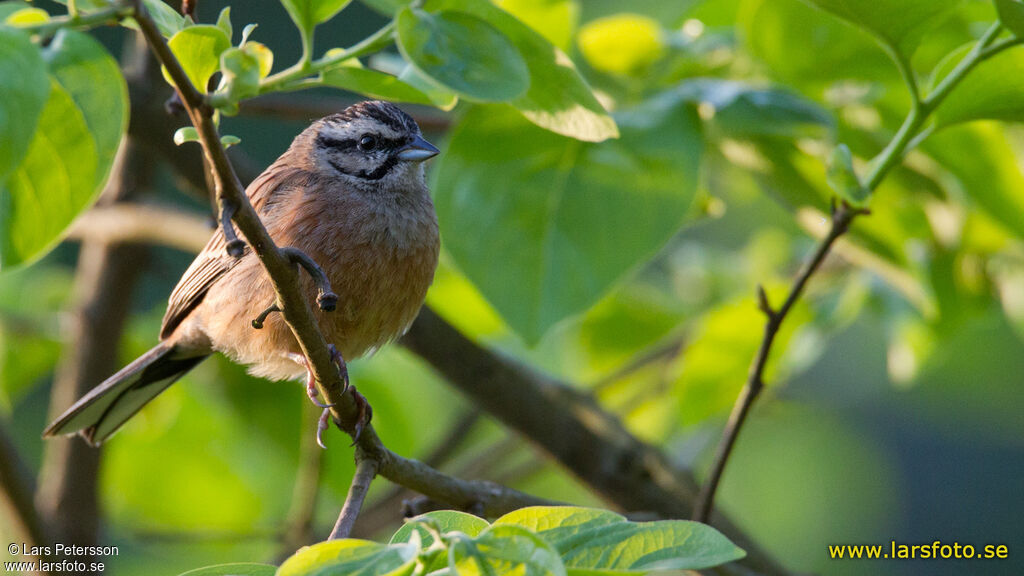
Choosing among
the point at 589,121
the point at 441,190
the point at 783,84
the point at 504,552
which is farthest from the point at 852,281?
the point at 504,552

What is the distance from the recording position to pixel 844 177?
2.12 m

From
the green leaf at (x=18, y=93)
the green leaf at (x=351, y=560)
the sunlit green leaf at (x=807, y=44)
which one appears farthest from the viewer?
the sunlit green leaf at (x=807, y=44)

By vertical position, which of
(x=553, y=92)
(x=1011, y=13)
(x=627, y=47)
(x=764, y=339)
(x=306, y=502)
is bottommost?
(x=306, y=502)

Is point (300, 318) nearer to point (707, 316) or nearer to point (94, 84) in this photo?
point (94, 84)

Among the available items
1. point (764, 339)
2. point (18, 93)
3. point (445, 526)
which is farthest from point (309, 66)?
point (764, 339)

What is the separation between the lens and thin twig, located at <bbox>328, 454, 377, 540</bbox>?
1.81m

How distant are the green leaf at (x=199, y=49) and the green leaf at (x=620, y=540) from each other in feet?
2.74

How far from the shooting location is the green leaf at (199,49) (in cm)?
151

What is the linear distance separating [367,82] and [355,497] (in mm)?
818

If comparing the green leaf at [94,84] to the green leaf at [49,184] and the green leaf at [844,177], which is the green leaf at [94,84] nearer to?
the green leaf at [49,184]

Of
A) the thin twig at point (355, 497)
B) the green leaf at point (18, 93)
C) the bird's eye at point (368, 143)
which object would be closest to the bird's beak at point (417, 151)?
the bird's eye at point (368, 143)

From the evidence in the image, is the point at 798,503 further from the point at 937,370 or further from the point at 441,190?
the point at 441,190

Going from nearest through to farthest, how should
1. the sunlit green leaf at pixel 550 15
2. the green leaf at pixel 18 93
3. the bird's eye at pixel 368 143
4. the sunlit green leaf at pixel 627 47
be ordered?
1. the green leaf at pixel 18 93
2. the sunlit green leaf at pixel 550 15
3. the sunlit green leaf at pixel 627 47
4. the bird's eye at pixel 368 143

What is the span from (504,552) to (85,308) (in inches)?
136
